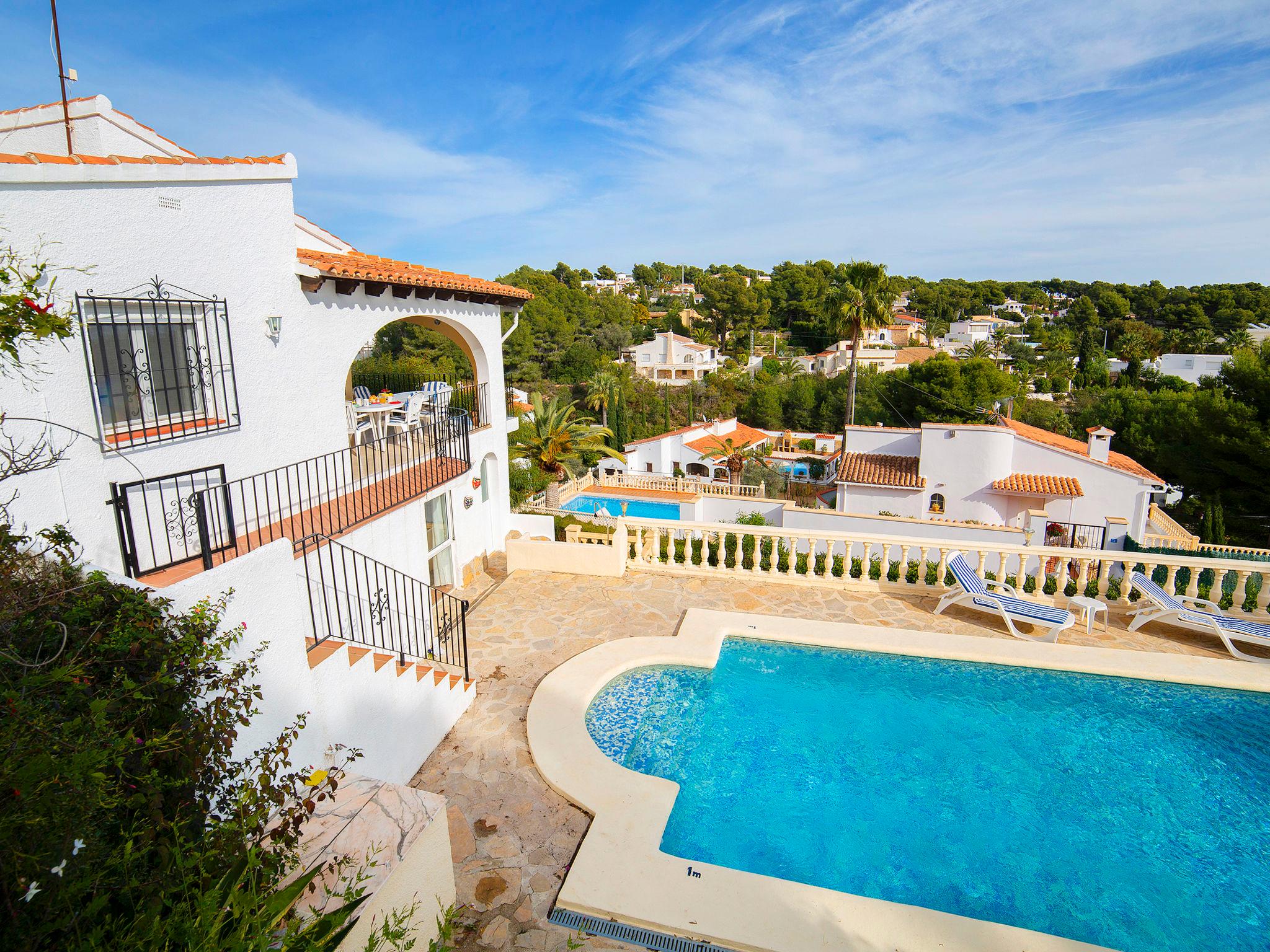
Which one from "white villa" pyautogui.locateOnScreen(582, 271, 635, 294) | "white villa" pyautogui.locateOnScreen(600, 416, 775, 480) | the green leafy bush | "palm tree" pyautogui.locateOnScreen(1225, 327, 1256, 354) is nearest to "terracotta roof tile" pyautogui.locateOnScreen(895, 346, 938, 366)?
"palm tree" pyautogui.locateOnScreen(1225, 327, 1256, 354)

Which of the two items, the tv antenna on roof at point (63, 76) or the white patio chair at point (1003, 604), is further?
the white patio chair at point (1003, 604)

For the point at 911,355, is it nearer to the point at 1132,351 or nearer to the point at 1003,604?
the point at 1132,351

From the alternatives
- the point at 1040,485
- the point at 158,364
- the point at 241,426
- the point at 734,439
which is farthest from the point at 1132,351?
the point at 158,364

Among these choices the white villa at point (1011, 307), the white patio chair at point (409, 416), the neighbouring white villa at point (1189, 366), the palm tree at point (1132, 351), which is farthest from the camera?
the white villa at point (1011, 307)

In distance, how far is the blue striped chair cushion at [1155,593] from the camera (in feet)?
34.1

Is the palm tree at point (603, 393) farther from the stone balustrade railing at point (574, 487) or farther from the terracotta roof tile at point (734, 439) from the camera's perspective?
the stone balustrade railing at point (574, 487)

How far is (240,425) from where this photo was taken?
8.30m

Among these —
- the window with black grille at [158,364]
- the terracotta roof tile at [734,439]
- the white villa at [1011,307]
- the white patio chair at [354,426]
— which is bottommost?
the terracotta roof tile at [734,439]

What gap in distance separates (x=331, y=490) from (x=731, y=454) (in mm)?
39136

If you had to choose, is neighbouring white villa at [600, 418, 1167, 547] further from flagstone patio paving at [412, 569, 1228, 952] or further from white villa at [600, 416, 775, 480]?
white villa at [600, 416, 775, 480]

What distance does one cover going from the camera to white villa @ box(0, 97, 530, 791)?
5.62 m

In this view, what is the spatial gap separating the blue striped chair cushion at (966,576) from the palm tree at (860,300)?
3332 centimetres

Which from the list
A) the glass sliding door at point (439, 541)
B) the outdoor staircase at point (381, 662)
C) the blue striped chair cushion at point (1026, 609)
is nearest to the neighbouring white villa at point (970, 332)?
the blue striped chair cushion at point (1026, 609)

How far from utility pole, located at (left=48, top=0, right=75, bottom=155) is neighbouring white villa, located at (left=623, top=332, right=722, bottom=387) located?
241 ft
